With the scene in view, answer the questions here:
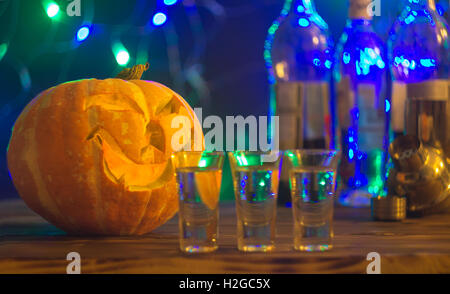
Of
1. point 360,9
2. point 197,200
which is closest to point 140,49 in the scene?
point 360,9

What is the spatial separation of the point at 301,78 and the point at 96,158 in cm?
66

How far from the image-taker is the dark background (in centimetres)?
163

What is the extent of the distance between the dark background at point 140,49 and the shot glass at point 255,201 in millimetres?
913

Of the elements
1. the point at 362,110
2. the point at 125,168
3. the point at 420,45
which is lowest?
the point at 125,168

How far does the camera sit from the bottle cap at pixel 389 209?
3.45 feet

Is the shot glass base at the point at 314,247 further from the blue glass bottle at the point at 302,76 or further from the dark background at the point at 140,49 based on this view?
the dark background at the point at 140,49

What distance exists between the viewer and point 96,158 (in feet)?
2.80

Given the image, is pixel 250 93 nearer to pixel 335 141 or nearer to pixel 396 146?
pixel 335 141

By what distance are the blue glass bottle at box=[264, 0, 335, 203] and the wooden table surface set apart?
17.3 inches

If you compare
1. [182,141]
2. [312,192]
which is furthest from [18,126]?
[312,192]

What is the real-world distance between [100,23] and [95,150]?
0.87 meters

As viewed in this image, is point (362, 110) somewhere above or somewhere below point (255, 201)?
above

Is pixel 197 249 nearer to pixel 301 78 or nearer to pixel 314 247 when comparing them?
pixel 314 247

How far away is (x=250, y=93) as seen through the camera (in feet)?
5.45
